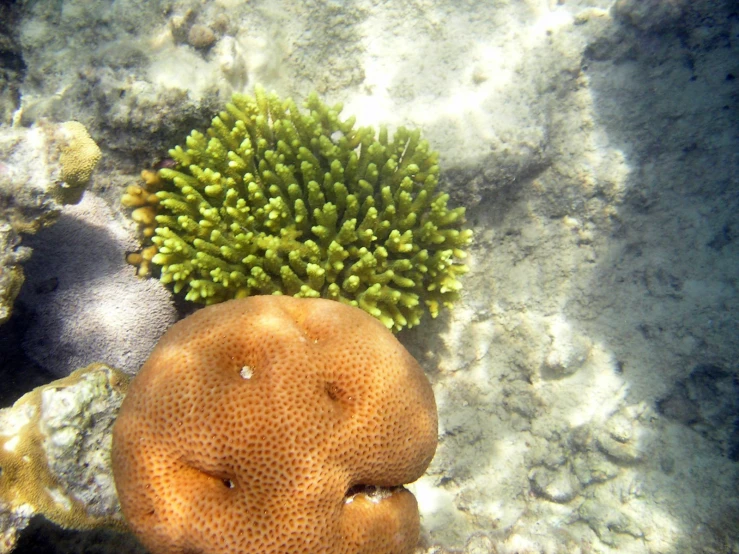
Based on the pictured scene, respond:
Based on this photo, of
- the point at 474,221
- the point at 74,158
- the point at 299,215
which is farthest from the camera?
the point at 474,221

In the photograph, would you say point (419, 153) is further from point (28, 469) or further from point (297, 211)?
point (28, 469)

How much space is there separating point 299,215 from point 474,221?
6.71 ft

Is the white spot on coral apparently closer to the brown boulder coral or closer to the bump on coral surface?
the bump on coral surface

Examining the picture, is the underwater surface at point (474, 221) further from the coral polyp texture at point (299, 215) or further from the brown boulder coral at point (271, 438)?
the brown boulder coral at point (271, 438)

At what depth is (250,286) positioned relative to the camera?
11.0 ft

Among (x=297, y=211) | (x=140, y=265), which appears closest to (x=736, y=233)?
(x=297, y=211)

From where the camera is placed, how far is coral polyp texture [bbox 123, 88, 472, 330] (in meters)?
3.40

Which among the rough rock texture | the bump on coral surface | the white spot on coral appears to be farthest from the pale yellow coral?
the white spot on coral

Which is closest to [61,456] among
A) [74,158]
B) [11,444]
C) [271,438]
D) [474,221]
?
[11,444]

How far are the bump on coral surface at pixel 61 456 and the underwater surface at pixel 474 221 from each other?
2.33 ft

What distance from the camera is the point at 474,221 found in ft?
15.3

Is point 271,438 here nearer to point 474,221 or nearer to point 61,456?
point 61,456

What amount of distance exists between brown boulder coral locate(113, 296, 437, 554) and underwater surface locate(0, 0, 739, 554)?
0.83 meters

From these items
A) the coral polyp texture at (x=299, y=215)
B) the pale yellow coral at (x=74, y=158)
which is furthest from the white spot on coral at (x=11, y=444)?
the pale yellow coral at (x=74, y=158)
